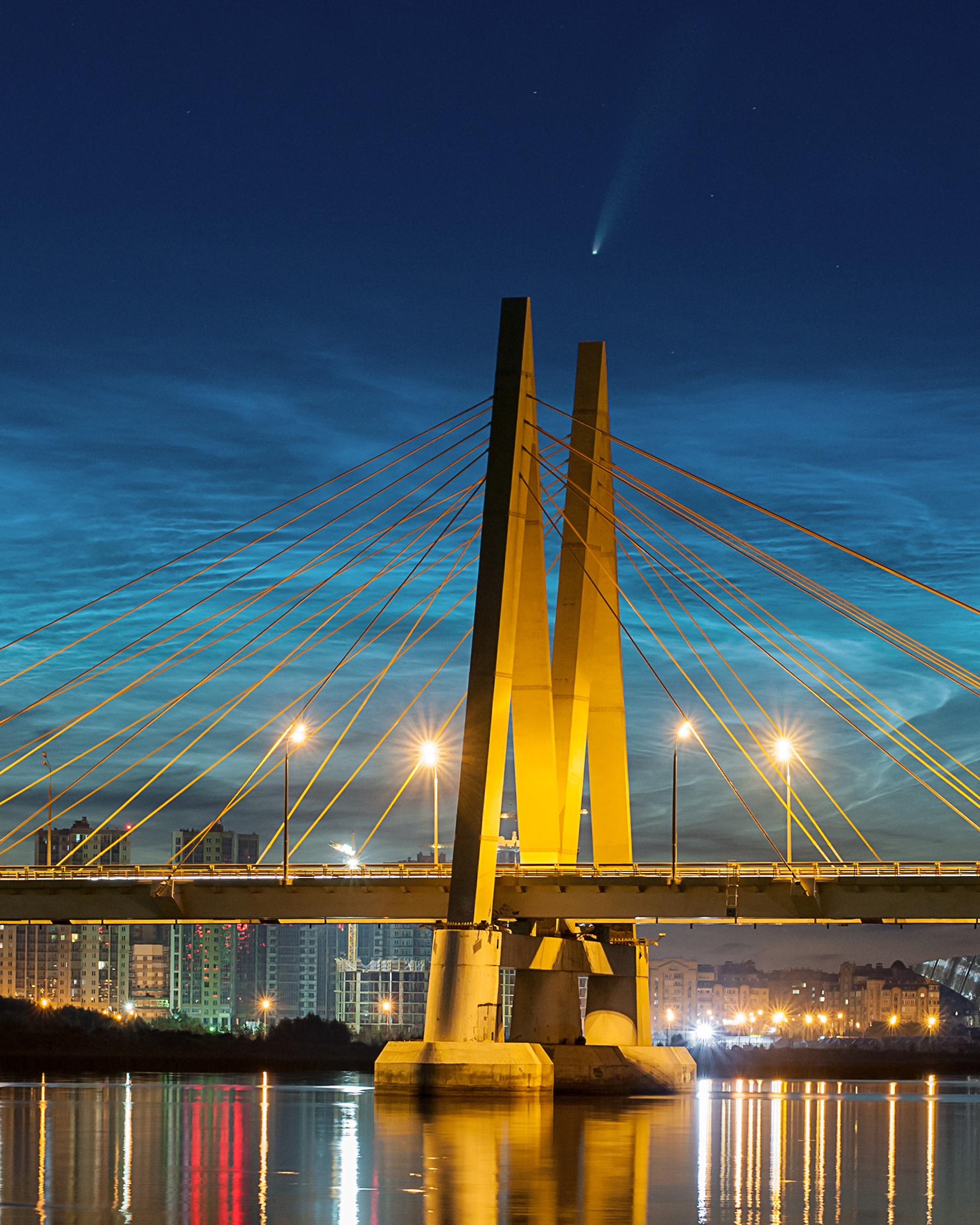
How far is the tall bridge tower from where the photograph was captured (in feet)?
177

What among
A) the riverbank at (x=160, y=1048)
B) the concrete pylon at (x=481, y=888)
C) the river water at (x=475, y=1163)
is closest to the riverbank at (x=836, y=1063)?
the riverbank at (x=160, y=1048)

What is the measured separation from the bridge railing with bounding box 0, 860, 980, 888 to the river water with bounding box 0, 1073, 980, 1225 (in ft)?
24.0

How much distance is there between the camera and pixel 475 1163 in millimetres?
30766

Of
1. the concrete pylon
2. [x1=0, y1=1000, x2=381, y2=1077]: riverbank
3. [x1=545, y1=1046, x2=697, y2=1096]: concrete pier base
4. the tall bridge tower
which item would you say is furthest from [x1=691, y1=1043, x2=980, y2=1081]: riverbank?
the concrete pylon

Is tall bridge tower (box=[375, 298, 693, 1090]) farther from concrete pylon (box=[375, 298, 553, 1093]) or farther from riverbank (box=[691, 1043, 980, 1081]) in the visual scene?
riverbank (box=[691, 1043, 980, 1081])

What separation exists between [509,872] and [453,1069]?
1038cm

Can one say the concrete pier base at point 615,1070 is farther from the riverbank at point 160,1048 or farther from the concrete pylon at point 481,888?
the riverbank at point 160,1048

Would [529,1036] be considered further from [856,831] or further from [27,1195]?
[27,1195]

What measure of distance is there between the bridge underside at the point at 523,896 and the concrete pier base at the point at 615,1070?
18.8ft

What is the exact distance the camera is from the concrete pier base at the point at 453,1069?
5244 centimetres

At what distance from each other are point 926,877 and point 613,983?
16368mm

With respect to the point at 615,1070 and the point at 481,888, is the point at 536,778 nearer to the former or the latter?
the point at 481,888

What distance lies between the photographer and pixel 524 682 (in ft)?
205

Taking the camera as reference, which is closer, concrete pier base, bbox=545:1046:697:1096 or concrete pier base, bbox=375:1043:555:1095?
concrete pier base, bbox=375:1043:555:1095
